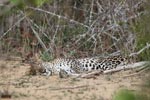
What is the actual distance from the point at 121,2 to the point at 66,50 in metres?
1.38

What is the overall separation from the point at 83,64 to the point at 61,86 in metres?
1.32

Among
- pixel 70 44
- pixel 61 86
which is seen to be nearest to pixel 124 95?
pixel 61 86

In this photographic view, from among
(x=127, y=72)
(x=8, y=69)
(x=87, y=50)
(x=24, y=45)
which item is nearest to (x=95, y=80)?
(x=127, y=72)

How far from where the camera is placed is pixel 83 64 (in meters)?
6.15

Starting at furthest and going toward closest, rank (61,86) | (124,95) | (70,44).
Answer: (70,44), (61,86), (124,95)

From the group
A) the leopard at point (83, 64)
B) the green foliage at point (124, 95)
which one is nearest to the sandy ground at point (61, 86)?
the leopard at point (83, 64)

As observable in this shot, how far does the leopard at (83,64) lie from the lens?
5988 millimetres

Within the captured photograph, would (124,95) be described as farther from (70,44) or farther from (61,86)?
(70,44)

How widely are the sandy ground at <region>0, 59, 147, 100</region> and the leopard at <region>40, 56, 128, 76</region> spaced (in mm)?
345

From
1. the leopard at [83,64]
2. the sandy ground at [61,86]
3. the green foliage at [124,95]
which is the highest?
the green foliage at [124,95]

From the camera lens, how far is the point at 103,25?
683 centimetres

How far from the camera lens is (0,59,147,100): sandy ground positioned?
4418 mm

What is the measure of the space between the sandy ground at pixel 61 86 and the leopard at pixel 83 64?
345 mm

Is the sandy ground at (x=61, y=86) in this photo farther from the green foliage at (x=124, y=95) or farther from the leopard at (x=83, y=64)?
the green foliage at (x=124, y=95)
